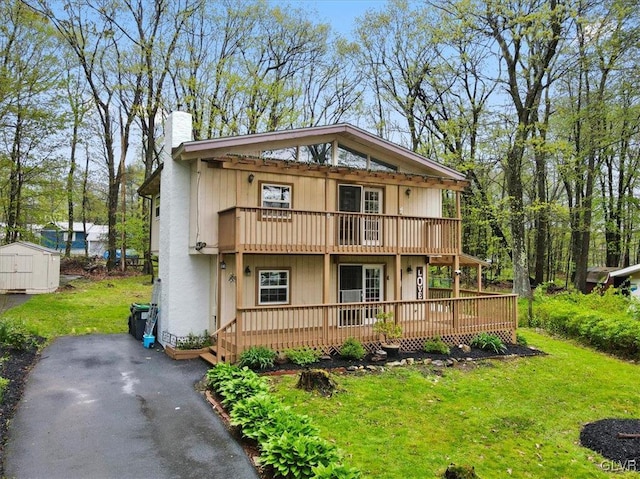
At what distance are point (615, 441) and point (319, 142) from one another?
10335 mm

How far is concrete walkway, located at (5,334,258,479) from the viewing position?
Answer: 5602mm

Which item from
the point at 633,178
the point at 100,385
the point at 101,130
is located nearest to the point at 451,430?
the point at 100,385

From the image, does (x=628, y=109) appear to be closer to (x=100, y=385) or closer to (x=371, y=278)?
(x=371, y=278)

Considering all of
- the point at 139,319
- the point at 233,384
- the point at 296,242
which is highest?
the point at 296,242

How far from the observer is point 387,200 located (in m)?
14.3

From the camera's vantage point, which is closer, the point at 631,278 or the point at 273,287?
the point at 273,287

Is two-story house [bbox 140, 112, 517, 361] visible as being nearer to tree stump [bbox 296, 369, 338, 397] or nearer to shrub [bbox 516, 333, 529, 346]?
shrub [bbox 516, 333, 529, 346]

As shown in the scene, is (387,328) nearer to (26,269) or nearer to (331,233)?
(331,233)

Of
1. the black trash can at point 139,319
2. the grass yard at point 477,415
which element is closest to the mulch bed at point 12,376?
the black trash can at point 139,319

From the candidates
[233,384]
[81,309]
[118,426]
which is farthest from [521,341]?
[81,309]

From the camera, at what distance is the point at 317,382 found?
8.70m

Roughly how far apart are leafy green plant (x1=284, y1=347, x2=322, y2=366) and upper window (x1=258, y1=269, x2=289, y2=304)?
2.33 meters

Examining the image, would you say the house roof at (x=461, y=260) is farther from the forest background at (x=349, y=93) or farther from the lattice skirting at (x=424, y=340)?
the forest background at (x=349, y=93)

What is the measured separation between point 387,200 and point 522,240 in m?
12.0
